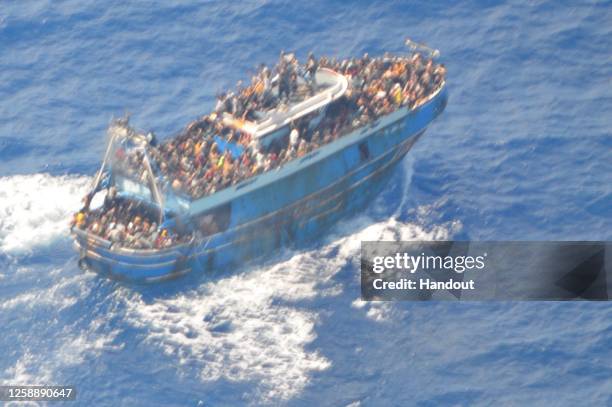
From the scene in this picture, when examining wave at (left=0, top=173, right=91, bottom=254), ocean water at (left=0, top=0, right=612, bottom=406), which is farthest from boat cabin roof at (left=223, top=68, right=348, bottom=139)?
wave at (left=0, top=173, right=91, bottom=254)

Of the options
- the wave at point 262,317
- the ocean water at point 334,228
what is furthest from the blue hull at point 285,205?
the wave at point 262,317

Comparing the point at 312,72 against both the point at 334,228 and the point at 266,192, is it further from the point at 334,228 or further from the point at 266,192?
the point at 334,228

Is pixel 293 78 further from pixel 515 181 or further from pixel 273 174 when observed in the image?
pixel 515 181

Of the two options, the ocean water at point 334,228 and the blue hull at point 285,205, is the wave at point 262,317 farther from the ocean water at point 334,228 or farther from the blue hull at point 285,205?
the blue hull at point 285,205

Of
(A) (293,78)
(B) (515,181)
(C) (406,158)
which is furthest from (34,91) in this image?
(B) (515,181)

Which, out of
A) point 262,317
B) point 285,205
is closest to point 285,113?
point 285,205

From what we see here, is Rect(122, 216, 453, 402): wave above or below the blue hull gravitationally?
below

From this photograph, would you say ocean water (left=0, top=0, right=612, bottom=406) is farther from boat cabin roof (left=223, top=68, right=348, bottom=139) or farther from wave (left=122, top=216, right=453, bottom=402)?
boat cabin roof (left=223, top=68, right=348, bottom=139)
